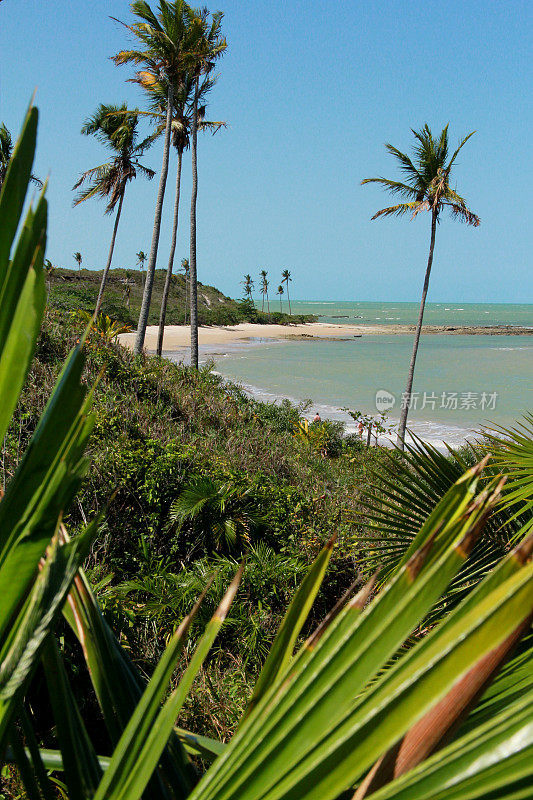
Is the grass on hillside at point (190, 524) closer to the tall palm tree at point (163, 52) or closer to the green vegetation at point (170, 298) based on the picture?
the tall palm tree at point (163, 52)

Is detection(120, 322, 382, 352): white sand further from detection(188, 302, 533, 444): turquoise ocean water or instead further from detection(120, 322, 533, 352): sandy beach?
detection(188, 302, 533, 444): turquoise ocean water

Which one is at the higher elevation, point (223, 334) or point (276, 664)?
point (223, 334)

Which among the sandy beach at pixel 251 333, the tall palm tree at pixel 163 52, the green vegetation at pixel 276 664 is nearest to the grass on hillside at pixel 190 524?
the green vegetation at pixel 276 664

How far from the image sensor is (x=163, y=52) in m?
16.3

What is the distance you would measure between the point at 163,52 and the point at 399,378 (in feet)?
81.0

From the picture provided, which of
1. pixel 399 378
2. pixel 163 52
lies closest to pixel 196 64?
pixel 163 52

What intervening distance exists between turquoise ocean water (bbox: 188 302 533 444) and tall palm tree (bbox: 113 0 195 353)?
1001 centimetres

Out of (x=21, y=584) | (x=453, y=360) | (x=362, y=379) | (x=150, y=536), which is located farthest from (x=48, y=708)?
(x=453, y=360)

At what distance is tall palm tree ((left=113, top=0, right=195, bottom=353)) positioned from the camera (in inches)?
615

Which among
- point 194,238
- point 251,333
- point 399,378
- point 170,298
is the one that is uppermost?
point 170,298

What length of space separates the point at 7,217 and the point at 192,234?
2120cm

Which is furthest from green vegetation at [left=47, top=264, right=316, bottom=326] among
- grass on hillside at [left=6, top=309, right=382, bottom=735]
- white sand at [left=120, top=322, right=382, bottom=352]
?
grass on hillside at [left=6, top=309, right=382, bottom=735]

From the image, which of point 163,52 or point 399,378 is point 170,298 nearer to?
point 399,378

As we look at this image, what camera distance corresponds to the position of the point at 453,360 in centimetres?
4656
